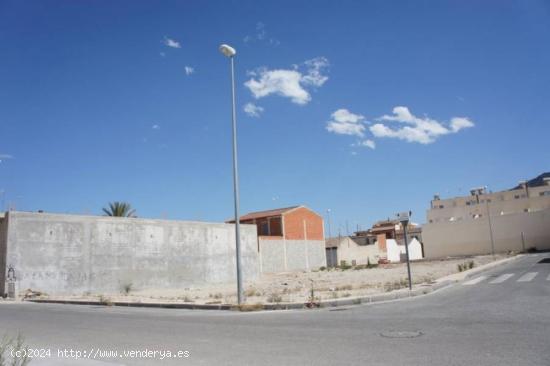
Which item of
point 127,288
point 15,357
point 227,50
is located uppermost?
point 227,50

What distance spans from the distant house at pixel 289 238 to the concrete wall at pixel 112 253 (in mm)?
13521

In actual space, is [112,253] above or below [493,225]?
below

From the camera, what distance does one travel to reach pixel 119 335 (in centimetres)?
1017

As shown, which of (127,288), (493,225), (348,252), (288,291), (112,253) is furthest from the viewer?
(493,225)

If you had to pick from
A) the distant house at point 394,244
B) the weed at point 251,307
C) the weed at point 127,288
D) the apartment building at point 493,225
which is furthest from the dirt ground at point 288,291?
the distant house at point 394,244

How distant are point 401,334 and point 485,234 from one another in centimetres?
7485

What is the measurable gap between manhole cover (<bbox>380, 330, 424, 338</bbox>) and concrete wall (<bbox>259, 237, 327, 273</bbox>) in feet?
137

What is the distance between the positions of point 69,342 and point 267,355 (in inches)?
173

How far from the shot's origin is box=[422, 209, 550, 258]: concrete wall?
238 ft

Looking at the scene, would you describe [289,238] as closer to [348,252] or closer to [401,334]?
[348,252]

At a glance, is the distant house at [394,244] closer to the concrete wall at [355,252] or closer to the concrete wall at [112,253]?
the concrete wall at [355,252]

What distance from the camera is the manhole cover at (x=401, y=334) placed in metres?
8.45

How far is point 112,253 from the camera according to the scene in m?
30.4

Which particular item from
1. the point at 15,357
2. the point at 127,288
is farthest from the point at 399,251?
the point at 15,357
